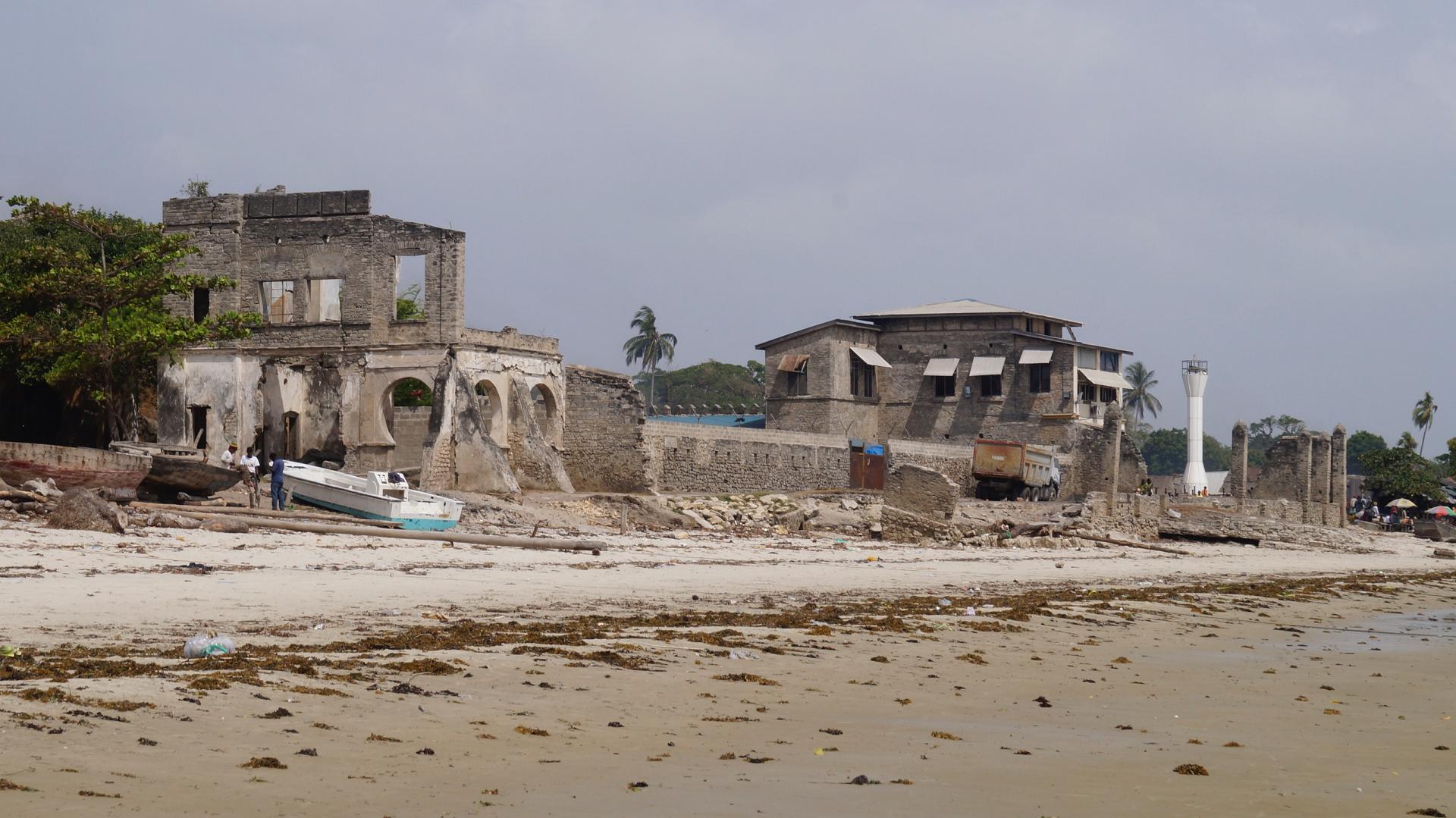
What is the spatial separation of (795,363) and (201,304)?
88.1 feet

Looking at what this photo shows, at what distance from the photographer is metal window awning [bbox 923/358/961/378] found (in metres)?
58.4

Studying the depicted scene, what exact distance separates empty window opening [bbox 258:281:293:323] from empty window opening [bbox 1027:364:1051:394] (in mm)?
31145

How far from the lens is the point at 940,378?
58812 millimetres

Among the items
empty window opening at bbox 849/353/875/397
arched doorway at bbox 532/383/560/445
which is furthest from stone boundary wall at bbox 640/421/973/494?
empty window opening at bbox 849/353/875/397

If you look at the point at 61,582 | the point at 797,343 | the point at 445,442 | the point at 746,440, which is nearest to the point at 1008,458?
the point at 746,440

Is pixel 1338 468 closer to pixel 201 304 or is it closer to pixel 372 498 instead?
pixel 201 304

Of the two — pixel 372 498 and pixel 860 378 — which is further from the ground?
pixel 860 378

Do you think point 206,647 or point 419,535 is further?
point 419,535

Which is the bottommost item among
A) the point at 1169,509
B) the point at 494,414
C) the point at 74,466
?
the point at 1169,509

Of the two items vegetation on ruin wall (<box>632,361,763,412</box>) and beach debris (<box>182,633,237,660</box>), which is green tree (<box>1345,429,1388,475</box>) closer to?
vegetation on ruin wall (<box>632,361,763,412</box>)

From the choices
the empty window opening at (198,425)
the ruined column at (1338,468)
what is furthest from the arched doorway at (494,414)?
the ruined column at (1338,468)

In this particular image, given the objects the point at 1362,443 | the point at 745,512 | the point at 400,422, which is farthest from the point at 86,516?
the point at 1362,443

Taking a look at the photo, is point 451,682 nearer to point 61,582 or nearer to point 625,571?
point 61,582

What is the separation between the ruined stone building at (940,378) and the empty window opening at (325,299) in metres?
24.7
